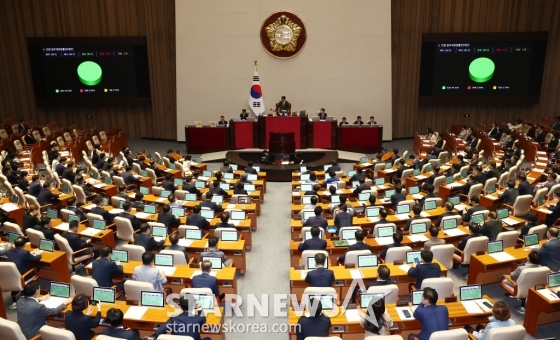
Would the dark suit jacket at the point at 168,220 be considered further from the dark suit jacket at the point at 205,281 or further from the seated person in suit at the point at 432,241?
the seated person in suit at the point at 432,241

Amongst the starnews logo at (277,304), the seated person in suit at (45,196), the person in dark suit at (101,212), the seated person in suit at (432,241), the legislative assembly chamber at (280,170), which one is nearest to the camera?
the starnews logo at (277,304)

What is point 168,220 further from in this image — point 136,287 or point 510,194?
point 510,194

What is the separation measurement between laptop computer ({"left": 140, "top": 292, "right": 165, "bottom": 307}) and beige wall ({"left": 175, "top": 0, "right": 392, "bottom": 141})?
15640 mm

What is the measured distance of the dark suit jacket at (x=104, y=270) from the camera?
762 centimetres

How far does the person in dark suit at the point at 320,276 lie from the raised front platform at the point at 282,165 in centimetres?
896

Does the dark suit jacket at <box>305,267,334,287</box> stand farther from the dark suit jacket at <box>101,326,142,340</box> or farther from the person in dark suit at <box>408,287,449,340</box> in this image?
the dark suit jacket at <box>101,326,142,340</box>

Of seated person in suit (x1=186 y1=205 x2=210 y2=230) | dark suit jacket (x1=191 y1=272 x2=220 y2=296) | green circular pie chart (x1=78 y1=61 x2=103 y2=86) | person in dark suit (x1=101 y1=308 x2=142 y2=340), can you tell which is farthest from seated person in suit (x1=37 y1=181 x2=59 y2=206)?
green circular pie chart (x1=78 y1=61 x2=103 y2=86)

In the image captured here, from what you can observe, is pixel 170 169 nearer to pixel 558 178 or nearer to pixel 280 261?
pixel 280 261

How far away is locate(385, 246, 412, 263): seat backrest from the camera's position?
320 inches

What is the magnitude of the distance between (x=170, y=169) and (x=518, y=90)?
15.5 meters

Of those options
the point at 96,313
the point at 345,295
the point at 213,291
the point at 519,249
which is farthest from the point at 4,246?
the point at 519,249

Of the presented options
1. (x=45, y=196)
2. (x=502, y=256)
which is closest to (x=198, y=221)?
(x=45, y=196)

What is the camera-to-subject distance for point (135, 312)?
6703 mm

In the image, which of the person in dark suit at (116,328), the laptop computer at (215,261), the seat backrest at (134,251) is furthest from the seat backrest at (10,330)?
the laptop computer at (215,261)
